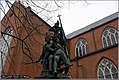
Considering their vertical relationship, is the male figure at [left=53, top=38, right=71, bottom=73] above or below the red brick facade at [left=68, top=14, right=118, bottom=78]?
below

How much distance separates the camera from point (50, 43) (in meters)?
4.53

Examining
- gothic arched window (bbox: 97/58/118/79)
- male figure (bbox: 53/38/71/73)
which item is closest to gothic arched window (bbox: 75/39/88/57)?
gothic arched window (bbox: 97/58/118/79)

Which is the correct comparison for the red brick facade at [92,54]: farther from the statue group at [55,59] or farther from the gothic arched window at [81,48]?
the statue group at [55,59]

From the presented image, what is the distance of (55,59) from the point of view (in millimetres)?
4152

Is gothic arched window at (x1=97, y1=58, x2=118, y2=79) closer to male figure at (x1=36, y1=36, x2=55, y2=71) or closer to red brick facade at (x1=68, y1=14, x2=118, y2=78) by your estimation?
red brick facade at (x1=68, y1=14, x2=118, y2=78)

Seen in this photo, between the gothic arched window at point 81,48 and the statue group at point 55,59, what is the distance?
1694 centimetres

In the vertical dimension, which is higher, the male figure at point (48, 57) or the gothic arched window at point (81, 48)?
the gothic arched window at point (81, 48)

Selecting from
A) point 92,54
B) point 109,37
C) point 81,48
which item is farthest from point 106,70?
point 81,48

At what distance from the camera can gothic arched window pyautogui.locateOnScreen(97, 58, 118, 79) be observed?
15094 millimetres

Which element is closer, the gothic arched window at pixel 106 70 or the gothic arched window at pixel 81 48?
the gothic arched window at pixel 106 70

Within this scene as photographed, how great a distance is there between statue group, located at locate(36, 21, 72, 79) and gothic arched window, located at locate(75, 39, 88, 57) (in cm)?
1694

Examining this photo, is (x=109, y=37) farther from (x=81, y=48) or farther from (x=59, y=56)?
(x=59, y=56)

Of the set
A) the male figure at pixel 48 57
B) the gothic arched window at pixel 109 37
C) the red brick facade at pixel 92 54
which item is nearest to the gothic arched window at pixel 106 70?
the red brick facade at pixel 92 54

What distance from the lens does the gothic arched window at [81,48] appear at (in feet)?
70.0
